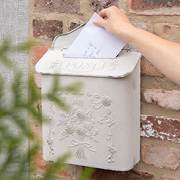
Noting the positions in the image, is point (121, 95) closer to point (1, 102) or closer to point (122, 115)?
point (122, 115)

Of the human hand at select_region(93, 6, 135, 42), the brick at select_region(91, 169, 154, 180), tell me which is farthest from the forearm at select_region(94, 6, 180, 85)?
the brick at select_region(91, 169, 154, 180)

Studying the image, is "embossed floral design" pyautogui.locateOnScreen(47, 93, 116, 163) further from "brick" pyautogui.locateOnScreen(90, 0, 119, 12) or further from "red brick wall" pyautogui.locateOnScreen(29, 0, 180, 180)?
"brick" pyautogui.locateOnScreen(90, 0, 119, 12)

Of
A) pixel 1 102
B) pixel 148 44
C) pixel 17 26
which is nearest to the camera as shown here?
pixel 1 102

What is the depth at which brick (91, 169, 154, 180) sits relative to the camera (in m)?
1.03

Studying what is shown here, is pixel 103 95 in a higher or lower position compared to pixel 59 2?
lower

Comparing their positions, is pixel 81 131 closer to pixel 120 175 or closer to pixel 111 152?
pixel 111 152

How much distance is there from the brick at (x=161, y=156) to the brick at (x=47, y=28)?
41 centimetres

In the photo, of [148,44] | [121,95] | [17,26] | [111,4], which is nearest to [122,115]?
[121,95]

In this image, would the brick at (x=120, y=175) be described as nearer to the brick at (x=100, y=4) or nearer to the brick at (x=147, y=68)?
the brick at (x=147, y=68)

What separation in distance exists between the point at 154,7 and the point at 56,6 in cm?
29

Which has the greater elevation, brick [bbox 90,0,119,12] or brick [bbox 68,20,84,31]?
brick [bbox 90,0,119,12]

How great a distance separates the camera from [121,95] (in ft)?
2.87

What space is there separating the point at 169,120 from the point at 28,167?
53 centimetres

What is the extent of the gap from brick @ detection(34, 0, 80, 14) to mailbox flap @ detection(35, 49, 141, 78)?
0.14m
